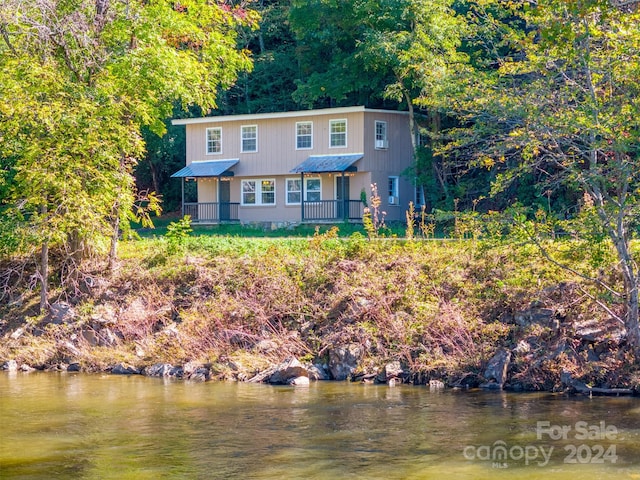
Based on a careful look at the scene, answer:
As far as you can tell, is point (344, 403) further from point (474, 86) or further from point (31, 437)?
point (474, 86)

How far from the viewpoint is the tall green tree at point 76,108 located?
75.9ft

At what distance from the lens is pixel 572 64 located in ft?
53.8

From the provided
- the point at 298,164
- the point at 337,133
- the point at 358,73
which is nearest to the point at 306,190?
the point at 298,164

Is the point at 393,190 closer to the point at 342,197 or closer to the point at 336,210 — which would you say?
the point at 342,197

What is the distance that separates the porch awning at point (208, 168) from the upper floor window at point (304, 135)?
372 centimetres

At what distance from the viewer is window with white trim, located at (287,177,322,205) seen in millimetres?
43812

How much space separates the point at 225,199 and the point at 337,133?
7.74 m

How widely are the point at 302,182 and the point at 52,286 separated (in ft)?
A: 65.1

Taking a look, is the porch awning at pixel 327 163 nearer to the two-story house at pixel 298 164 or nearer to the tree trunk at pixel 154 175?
the two-story house at pixel 298 164

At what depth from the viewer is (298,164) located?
4416 centimetres

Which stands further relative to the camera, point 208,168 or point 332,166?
point 208,168

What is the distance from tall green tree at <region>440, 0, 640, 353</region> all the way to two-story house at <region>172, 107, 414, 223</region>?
77.5 feet

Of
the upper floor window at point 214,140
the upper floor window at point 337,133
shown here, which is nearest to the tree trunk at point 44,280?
the upper floor window at point 337,133

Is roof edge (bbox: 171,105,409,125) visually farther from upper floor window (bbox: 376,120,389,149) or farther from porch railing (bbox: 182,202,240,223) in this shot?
porch railing (bbox: 182,202,240,223)
